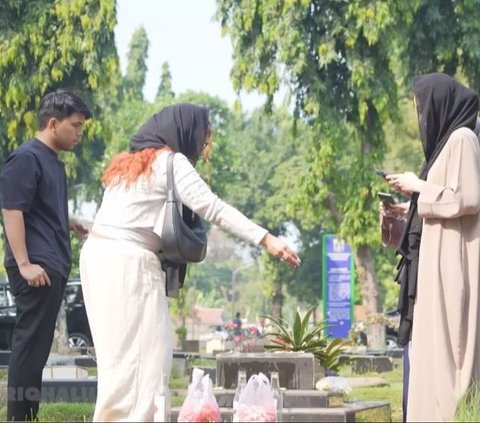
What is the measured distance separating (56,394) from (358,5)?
17.8 metres

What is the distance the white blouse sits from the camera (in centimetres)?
710

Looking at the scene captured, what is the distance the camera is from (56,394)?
39.2 feet

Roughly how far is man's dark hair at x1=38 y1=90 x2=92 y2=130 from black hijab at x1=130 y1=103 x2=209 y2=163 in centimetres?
115

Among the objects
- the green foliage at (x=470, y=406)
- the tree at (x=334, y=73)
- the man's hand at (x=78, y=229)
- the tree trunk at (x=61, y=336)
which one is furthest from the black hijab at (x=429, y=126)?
the tree at (x=334, y=73)

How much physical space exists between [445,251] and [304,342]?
1.76 metres

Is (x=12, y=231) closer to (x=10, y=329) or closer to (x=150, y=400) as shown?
(x=150, y=400)

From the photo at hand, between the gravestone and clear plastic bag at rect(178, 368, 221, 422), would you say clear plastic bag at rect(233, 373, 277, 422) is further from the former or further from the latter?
the gravestone

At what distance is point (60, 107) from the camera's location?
8445 mm

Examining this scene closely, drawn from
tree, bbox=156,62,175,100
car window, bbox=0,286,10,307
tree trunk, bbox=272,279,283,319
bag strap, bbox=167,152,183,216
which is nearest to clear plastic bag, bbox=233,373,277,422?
bag strap, bbox=167,152,183,216

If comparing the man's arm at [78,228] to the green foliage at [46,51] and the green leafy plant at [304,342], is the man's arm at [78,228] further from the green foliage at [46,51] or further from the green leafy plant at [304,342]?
the green foliage at [46,51]

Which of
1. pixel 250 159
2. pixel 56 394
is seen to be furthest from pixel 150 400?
pixel 250 159

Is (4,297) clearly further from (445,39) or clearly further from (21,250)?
(21,250)

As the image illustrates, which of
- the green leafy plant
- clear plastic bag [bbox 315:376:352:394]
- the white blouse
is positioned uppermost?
the white blouse

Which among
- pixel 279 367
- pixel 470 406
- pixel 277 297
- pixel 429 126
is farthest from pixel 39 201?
pixel 277 297
